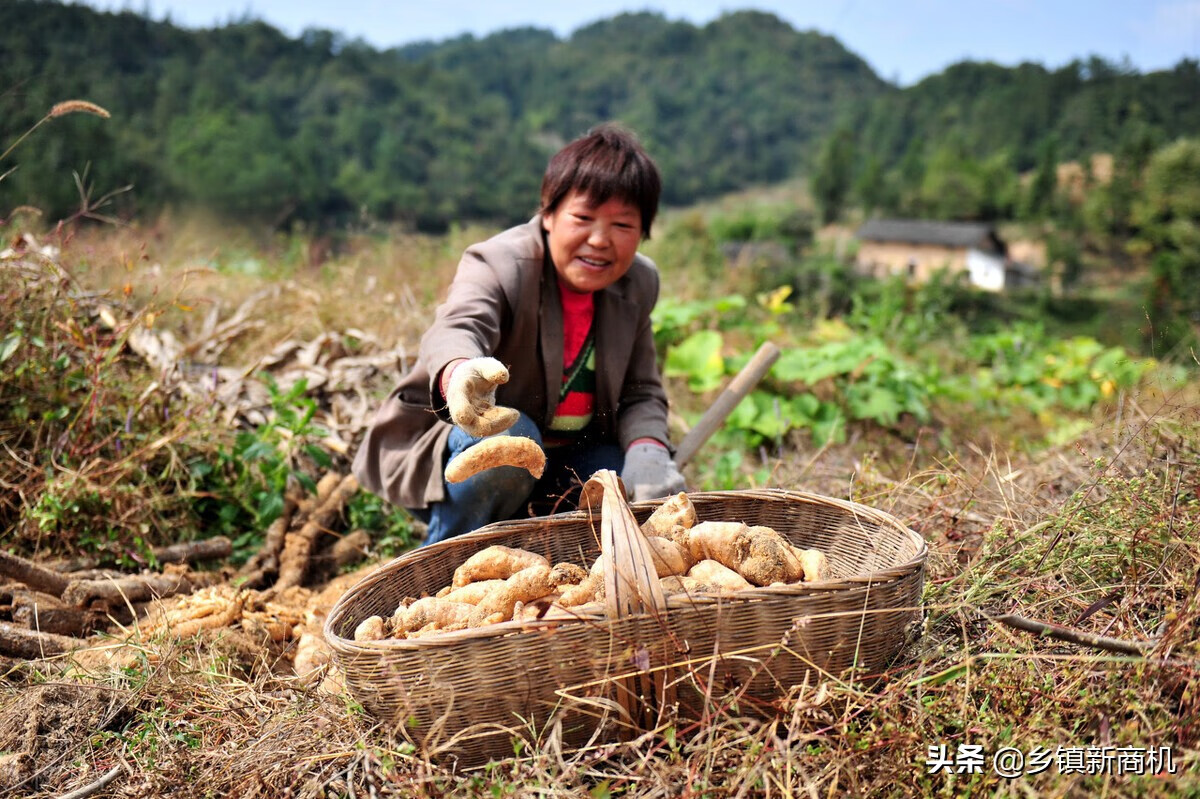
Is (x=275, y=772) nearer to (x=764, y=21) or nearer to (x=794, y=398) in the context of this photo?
(x=794, y=398)

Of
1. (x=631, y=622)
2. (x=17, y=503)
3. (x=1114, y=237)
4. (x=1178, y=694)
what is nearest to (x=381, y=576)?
(x=631, y=622)

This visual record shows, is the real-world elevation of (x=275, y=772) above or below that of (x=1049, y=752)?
below

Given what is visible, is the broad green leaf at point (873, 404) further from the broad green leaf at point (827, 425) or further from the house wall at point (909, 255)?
the house wall at point (909, 255)

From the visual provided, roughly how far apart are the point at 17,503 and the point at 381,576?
1.86m

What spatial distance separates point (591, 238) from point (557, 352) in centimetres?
36

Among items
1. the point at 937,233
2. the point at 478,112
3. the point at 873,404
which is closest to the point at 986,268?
the point at 937,233

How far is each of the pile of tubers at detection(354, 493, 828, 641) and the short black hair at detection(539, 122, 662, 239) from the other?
2.99 feet

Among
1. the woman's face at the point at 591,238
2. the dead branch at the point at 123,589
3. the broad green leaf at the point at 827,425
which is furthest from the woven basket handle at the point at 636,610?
the broad green leaf at the point at 827,425

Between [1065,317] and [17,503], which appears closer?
[17,503]

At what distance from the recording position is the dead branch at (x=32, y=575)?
2307 millimetres

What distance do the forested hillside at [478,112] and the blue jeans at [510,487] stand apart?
106 inches

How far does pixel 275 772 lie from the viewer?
167cm

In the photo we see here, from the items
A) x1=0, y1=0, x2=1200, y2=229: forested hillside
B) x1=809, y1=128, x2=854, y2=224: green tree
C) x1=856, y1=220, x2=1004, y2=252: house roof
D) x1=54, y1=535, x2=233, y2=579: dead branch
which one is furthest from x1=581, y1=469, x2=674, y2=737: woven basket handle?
x1=809, y1=128, x2=854, y2=224: green tree

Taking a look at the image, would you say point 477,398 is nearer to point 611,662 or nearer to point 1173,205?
point 611,662
